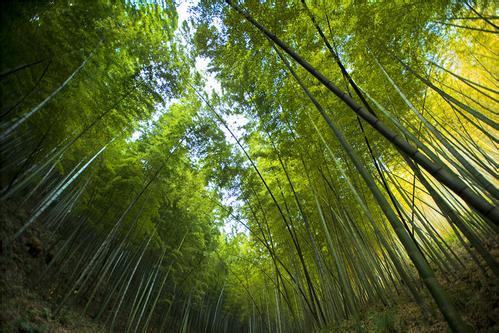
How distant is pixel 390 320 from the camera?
2738 mm

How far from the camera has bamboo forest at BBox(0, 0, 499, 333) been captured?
231cm

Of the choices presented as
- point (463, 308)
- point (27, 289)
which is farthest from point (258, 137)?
point (27, 289)

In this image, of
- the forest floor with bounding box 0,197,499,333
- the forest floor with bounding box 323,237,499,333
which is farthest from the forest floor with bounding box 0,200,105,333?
the forest floor with bounding box 323,237,499,333

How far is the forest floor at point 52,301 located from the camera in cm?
203

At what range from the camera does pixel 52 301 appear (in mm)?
4148

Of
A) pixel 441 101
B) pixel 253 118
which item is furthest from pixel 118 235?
pixel 441 101

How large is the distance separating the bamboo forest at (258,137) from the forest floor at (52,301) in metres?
0.03

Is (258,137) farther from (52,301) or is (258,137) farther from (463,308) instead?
(52,301)

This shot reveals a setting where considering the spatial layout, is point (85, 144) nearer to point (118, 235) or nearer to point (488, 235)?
point (118, 235)

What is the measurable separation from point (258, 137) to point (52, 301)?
15.8 feet

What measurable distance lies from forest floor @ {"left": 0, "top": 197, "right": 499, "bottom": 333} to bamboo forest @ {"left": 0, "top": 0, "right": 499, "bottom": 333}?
0.09 feet

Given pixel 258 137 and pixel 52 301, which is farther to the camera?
pixel 258 137

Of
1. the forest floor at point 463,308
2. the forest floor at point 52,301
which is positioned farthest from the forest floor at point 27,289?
the forest floor at point 463,308

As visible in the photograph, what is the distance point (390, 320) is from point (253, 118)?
375cm
